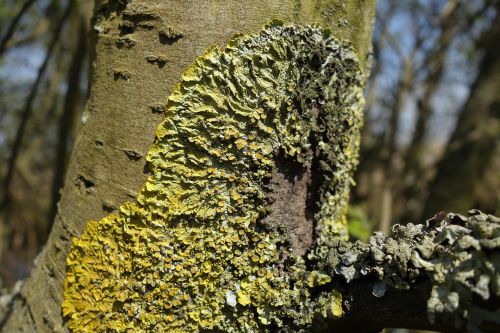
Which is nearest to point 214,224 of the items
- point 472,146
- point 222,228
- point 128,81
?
point 222,228

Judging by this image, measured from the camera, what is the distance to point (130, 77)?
3.00 feet

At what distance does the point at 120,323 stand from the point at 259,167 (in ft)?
1.14

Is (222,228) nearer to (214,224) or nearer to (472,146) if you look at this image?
(214,224)

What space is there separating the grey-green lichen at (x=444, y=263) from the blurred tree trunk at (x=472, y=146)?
138 inches

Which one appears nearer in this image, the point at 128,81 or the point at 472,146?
the point at 128,81

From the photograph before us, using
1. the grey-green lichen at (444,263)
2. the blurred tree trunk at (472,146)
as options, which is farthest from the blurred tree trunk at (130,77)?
the blurred tree trunk at (472,146)

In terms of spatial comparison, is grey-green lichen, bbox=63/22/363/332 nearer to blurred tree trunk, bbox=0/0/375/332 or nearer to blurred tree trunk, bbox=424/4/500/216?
blurred tree trunk, bbox=0/0/375/332

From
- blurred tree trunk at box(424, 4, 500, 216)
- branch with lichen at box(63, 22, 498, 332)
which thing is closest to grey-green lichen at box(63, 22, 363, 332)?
branch with lichen at box(63, 22, 498, 332)

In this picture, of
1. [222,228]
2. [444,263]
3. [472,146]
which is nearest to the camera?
[444,263]

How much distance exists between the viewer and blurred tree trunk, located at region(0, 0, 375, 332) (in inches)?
34.8

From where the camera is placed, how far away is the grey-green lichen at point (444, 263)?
2.29ft

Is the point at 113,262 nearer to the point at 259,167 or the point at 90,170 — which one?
the point at 90,170

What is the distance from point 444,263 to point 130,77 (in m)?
0.59

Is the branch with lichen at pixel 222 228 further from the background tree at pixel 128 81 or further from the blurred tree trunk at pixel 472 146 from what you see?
the blurred tree trunk at pixel 472 146
